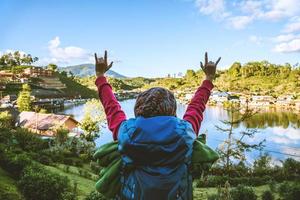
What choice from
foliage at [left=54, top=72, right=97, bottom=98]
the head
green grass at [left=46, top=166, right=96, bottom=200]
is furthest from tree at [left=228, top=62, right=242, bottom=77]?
the head

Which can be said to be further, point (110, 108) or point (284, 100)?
point (284, 100)

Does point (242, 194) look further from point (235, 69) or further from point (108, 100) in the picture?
point (235, 69)

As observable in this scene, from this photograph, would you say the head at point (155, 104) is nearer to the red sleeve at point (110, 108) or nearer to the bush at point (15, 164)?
the red sleeve at point (110, 108)

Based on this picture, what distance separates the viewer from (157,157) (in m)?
1.46

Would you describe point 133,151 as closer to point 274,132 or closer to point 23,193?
point 23,193

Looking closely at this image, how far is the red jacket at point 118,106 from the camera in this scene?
1762mm

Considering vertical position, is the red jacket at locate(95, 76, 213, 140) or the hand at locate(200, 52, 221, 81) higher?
the hand at locate(200, 52, 221, 81)

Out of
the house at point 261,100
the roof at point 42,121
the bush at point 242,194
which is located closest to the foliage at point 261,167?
the bush at point 242,194

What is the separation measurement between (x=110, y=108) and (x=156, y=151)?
1.42 ft

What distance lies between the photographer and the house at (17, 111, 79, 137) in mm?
37125

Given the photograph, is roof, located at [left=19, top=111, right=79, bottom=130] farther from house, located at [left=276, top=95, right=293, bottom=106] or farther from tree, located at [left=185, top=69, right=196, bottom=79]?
tree, located at [left=185, top=69, right=196, bottom=79]

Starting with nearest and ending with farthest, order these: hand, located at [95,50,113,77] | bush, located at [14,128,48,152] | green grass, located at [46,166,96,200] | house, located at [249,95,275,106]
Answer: hand, located at [95,50,113,77]
green grass, located at [46,166,96,200]
bush, located at [14,128,48,152]
house, located at [249,95,275,106]

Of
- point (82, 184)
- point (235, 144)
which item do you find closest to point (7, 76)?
point (235, 144)

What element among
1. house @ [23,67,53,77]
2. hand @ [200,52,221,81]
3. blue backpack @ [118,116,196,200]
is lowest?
blue backpack @ [118,116,196,200]
